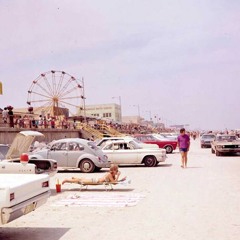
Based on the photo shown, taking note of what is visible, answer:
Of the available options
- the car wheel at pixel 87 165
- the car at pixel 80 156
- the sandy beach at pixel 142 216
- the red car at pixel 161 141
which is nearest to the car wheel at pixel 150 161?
the car at pixel 80 156

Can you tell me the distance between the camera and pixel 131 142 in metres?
20.1

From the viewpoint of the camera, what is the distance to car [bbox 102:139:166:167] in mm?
19875

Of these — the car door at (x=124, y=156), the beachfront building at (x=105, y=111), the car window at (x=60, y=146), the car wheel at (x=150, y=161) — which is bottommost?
the car wheel at (x=150, y=161)

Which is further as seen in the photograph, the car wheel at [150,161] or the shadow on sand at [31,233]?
the car wheel at [150,161]

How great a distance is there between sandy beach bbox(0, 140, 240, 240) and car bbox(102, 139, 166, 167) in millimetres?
7214

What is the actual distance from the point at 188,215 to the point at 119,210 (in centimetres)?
155

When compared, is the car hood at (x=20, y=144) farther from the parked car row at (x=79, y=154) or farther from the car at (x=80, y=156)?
the car at (x=80, y=156)

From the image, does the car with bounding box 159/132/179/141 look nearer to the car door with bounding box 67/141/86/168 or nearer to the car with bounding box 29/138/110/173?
the car with bounding box 29/138/110/173

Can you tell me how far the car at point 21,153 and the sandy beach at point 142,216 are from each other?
29.4 inches

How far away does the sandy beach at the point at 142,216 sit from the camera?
684cm

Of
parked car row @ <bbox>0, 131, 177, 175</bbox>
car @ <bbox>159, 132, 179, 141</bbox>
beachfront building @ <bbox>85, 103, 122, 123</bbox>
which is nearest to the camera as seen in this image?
parked car row @ <bbox>0, 131, 177, 175</bbox>

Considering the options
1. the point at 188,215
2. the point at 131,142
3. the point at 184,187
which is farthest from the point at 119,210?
the point at 131,142

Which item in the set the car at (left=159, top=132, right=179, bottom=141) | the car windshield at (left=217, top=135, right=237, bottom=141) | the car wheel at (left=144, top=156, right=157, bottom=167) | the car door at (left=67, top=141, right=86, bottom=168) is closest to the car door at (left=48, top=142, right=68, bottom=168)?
the car door at (left=67, top=141, right=86, bottom=168)

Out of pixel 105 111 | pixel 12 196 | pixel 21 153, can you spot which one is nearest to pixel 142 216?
pixel 12 196
